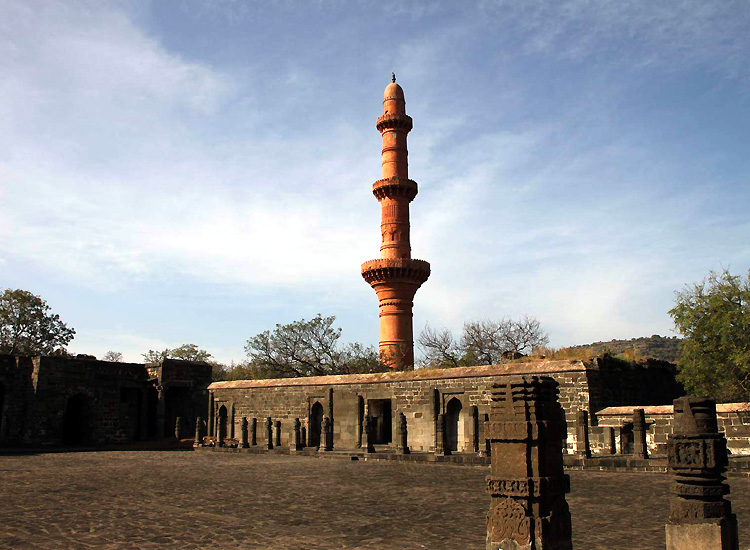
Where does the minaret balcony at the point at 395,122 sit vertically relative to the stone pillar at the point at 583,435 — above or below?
above

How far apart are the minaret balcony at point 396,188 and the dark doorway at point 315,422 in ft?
42.2

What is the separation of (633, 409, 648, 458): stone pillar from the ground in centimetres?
163

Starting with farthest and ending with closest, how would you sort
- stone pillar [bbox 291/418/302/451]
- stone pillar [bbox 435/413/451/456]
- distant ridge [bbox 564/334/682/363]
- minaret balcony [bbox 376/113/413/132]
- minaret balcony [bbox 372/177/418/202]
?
1. distant ridge [bbox 564/334/682/363]
2. minaret balcony [bbox 376/113/413/132]
3. minaret balcony [bbox 372/177/418/202]
4. stone pillar [bbox 291/418/302/451]
5. stone pillar [bbox 435/413/451/456]

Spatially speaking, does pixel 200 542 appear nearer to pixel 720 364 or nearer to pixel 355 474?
pixel 355 474

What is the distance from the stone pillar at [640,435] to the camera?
51.4 ft

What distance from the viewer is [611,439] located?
1769 centimetres

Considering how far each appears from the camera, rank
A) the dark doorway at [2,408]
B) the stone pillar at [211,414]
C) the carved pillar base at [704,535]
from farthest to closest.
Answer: the stone pillar at [211,414] < the dark doorway at [2,408] < the carved pillar base at [704,535]

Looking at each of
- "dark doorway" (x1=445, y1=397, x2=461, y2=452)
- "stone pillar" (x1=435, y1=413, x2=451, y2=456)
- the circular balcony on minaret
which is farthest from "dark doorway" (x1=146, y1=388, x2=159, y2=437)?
"stone pillar" (x1=435, y1=413, x2=451, y2=456)

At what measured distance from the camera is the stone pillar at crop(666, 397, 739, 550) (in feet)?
18.2

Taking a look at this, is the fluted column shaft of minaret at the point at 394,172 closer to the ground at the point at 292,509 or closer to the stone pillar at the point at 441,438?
the stone pillar at the point at 441,438

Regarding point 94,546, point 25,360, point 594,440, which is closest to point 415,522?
point 94,546

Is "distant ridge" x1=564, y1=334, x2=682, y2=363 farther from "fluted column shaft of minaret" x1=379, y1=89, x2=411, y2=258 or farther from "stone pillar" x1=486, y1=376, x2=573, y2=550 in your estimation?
"stone pillar" x1=486, y1=376, x2=573, y2=550

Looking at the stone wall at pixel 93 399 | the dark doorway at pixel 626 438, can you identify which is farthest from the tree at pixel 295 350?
the dark doorway at pixel 626 438

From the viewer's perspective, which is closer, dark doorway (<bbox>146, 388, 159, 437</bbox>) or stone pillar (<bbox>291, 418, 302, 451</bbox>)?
stone pillar (<bbox>291, 418, 302, 451</bbox>)
